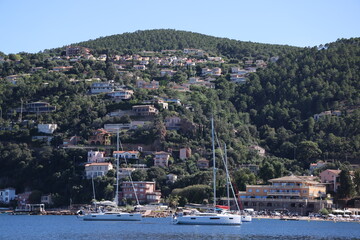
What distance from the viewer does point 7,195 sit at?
364 feet

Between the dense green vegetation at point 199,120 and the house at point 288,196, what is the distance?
12.3 ft

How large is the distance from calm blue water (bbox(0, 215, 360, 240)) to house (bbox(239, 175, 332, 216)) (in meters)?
Answer: 12.0

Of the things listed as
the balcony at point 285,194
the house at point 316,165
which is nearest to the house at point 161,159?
the balcony at point 285,194

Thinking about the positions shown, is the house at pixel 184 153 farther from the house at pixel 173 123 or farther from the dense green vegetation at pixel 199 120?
the house at pixel 173 123

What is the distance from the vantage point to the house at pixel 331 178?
335 ft

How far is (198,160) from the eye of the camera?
112812 mm

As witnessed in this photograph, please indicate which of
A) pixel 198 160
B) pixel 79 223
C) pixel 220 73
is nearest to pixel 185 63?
pixel 220 73

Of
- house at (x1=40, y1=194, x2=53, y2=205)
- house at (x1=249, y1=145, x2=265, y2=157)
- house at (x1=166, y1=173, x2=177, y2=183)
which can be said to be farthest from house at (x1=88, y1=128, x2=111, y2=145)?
house at (x1=249, y1=145, x2=265, y2=157)

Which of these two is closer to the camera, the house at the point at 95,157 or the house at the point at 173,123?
the house at the point at 95,157

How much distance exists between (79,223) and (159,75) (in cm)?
8972

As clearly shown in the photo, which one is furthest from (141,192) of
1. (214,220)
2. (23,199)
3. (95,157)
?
(214,220)

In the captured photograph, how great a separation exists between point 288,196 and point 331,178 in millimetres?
10018

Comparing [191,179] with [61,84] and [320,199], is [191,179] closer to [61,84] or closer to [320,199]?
[320,199]

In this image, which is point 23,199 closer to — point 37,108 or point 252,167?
point 37,108
